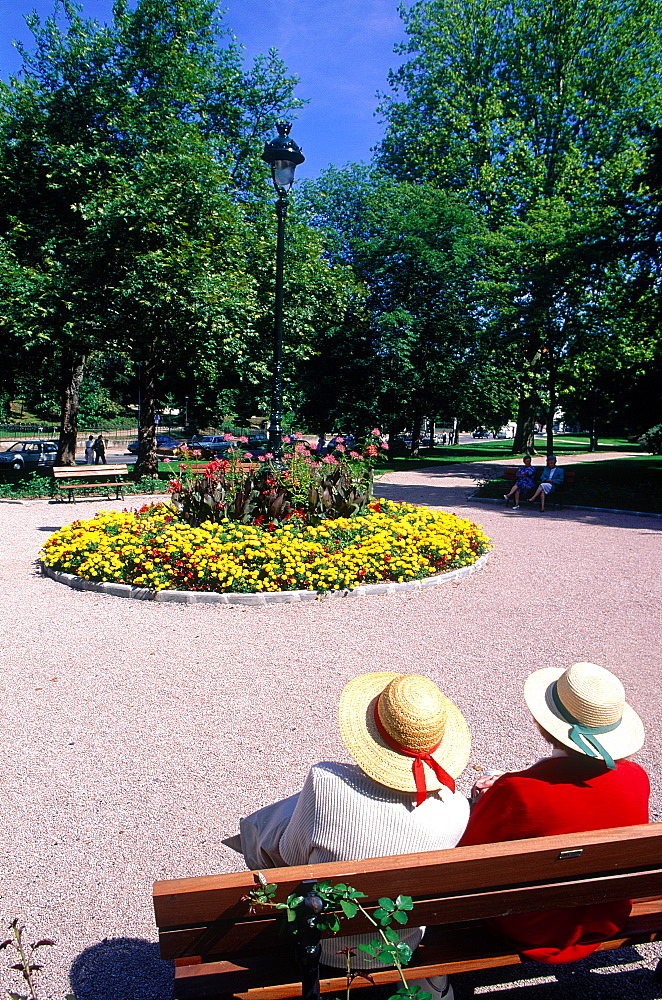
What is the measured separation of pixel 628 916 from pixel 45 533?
12.0 meters

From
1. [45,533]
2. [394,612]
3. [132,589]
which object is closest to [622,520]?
[394,612]

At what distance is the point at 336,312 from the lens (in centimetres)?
2845

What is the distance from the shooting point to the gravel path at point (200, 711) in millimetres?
2928

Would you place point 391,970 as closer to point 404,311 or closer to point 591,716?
point 591,716

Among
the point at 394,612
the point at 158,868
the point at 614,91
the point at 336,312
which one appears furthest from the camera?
the point at 614,91

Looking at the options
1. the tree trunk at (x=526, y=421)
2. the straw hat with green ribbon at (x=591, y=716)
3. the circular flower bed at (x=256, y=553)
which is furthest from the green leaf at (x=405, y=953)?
the tree trunk at (x=526, y=421)

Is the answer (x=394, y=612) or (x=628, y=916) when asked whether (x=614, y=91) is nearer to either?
(x=394, y=612)

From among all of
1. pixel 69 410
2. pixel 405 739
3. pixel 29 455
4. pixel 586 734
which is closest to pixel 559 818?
pixel 586 734

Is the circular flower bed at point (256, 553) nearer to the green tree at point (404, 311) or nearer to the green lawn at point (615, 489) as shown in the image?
the green lawn at point (615, 489)

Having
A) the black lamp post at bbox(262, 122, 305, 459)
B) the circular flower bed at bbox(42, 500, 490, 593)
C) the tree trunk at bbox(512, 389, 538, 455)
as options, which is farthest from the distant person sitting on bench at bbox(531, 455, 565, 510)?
the tree trunk at bbox(512, 389, 538, 455)

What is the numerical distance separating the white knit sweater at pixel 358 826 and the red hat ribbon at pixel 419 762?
0.08 metres

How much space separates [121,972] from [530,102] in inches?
1428

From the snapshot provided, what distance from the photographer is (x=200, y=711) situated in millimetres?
5043

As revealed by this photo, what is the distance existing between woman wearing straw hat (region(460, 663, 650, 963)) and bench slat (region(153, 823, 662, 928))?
0.31ft
